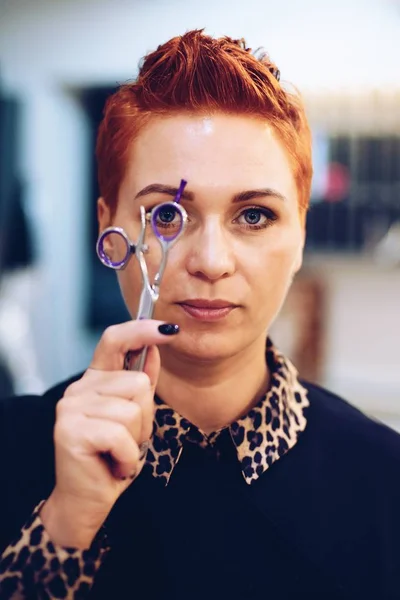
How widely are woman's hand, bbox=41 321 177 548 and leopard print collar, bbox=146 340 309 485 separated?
6.2 inches

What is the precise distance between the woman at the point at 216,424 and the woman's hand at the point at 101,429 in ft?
0.08

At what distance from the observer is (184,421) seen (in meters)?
0.73

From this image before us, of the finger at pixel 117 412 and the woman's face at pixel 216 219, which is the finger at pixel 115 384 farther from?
the woman's face at pixel 216 219

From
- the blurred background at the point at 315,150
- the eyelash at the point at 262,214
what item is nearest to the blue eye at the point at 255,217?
the eyelash at the point at 262,214

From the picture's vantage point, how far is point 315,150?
333 cm

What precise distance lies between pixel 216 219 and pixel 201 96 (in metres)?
0.14

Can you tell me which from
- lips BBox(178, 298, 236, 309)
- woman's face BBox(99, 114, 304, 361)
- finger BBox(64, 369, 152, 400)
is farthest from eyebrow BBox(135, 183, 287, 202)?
finger BBox(64, 369, 152, 400)

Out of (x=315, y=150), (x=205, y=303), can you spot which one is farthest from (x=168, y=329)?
(x=315, y=150)

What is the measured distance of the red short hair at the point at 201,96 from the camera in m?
0.68

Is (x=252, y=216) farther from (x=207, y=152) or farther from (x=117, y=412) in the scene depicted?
(x=117, y=412)

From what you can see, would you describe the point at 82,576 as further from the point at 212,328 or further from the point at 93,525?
the point at 212,328

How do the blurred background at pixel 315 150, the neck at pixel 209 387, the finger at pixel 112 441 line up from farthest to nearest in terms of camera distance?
the blurred background at pixel 315 150, the neck at pixel 209 387, the finger at pixel 112 441

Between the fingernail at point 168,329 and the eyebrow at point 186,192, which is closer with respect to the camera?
the fingernail at point 168,329

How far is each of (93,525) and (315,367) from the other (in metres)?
2.97
